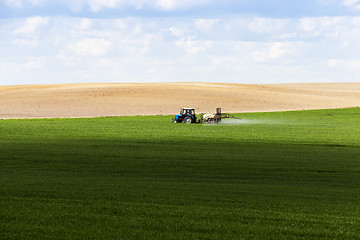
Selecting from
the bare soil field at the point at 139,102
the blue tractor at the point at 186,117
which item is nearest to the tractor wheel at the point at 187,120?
the blue tractor at the point at 186,117

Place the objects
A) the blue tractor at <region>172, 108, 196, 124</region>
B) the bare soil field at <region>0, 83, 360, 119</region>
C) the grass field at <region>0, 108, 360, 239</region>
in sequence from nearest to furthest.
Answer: the grass field at <region>0, 108, 360, 239</region> → the blue tractor at <region>172, 108, 196, 124</region> → the bare soil field at <region>0, 83, 360, 119</region>

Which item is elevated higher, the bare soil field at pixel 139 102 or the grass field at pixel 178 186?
the bare soil field at pixel 139 102

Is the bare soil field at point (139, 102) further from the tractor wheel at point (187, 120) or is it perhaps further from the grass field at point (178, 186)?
the grass field at point (178, 186)

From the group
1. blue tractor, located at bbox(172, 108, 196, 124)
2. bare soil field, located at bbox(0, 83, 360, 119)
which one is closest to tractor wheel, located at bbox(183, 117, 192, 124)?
→ blue tractor, located at bbox(172, 108, 196, 124)

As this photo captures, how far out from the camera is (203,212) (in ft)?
40.3

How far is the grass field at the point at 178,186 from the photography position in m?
10.9

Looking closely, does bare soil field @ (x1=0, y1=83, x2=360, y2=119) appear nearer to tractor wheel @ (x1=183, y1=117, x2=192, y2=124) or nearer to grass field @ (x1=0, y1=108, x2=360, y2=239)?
tractor wheel @ (x1=183, y1=117, x2=192, y2=124)

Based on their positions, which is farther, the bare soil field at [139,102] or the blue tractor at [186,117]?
the bare soil field at [139,102]

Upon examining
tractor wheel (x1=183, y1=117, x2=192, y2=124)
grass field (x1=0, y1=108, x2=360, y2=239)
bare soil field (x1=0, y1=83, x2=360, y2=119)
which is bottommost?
grass field (x1=0, y1=108, x2=360, y2=239)

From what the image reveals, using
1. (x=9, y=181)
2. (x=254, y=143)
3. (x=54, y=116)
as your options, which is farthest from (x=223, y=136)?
(x=54, y=116)

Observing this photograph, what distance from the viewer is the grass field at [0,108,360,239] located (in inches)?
430

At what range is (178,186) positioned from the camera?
53.3ft

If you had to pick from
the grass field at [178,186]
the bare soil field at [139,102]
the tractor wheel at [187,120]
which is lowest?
the grass field at [178,186]

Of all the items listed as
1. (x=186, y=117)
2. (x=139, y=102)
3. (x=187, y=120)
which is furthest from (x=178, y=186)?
(x=139, y=102)
